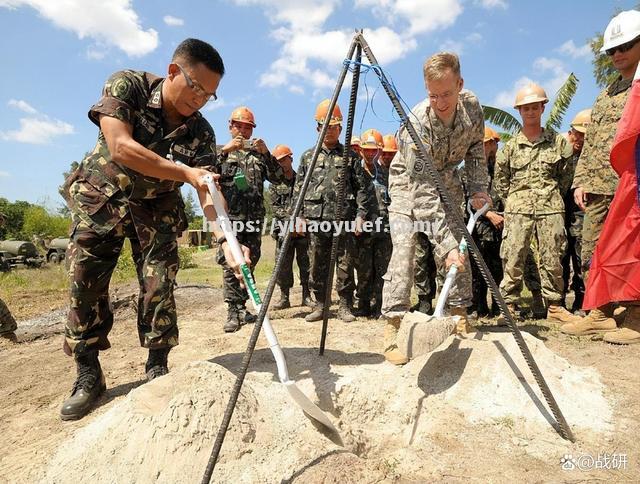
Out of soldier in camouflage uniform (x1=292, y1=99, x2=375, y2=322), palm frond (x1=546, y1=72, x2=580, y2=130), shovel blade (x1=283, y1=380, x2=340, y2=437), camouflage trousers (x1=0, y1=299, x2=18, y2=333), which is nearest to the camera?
shovel blade (x1=283, y1=380, x2=340, y2=437)

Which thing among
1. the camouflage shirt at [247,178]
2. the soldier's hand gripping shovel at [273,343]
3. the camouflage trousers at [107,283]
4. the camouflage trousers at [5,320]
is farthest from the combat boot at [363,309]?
the camouflage trousers at [5,320]

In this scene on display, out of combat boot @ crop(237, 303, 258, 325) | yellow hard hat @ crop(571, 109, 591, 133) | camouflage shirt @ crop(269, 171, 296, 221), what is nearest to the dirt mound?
combat boot @ crop(237, 303, 258, 325)

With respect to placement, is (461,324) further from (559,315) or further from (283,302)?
(283,302)

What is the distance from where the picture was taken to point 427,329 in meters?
2.72

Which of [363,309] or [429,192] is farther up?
[429,192]

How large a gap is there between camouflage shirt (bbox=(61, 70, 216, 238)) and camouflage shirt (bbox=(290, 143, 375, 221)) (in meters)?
2.02

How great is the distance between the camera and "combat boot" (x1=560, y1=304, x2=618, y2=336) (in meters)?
3.56

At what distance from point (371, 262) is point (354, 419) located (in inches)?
101

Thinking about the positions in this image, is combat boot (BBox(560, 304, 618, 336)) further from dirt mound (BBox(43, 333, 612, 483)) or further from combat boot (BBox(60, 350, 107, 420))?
combat boot (BBox(60, 350, 107, 420))

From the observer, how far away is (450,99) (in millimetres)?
2789

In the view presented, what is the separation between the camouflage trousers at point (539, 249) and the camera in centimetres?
404

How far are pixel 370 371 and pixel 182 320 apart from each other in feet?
8.83

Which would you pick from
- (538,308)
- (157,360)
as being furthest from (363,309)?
(157,360)

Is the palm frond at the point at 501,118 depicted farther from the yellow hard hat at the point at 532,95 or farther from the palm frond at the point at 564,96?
the yellow hard hat at the point at 532,95
